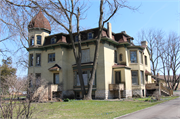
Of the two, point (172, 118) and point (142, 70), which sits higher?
point (142, 70)

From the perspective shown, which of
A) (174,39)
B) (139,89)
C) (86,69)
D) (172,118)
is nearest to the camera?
(172,118)

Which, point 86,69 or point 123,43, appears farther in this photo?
point 123,43

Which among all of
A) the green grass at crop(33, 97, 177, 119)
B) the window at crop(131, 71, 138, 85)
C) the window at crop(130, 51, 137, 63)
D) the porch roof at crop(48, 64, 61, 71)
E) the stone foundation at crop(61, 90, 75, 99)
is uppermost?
the window at crop(130, 51, 137, 63)

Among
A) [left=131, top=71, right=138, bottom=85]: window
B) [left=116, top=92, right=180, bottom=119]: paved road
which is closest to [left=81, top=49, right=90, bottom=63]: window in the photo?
[left=131, top=71, right=138, bottom=85]: window

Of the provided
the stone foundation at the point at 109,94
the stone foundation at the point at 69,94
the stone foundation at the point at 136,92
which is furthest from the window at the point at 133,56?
the stone foundation at the point at 69,94

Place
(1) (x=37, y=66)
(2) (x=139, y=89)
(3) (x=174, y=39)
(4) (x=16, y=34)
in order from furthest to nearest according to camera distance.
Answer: (3) (x=174, y=39)
(1) (x=37, y=66)
(2) (x=139, y=89)
(4) (x=16, y=34)

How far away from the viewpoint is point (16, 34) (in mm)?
8117

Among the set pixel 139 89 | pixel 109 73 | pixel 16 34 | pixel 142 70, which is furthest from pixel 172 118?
pixel 142 70

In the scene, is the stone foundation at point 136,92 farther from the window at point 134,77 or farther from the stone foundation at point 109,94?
the window at point 134,77

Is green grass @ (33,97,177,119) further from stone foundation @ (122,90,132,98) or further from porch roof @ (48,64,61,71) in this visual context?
porch roof @ (48,64,61,71)

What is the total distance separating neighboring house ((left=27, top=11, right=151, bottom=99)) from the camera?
24469 mm

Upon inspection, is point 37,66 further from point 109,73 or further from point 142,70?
point 142,70

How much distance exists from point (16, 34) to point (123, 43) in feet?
68.1

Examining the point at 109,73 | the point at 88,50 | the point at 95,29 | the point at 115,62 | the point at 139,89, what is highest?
the point at 95,29
